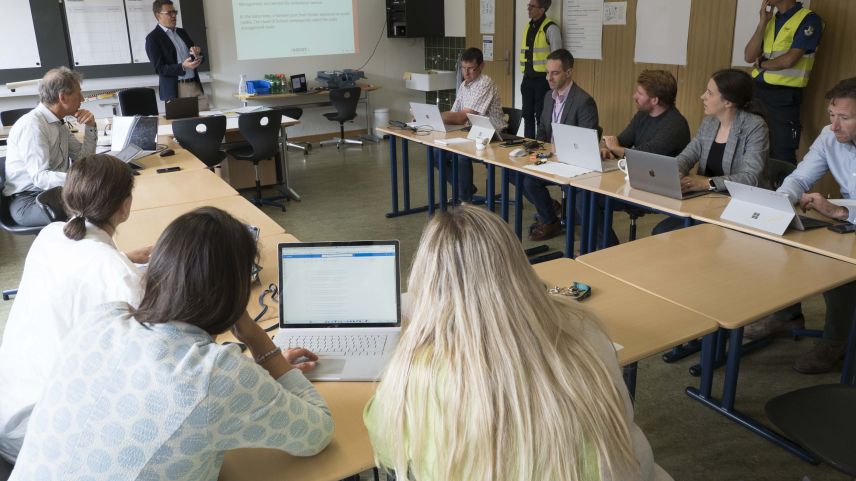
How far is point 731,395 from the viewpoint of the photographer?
2.63m

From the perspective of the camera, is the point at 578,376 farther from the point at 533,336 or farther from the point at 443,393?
the point at 443,393

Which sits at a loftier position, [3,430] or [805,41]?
[805,41]

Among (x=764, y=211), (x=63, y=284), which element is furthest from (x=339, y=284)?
(x=764, y=211)

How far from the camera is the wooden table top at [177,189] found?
3.50 meters

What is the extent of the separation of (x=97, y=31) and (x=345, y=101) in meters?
2.72

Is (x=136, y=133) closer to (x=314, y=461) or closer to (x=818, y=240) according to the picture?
(x=314, y=461)

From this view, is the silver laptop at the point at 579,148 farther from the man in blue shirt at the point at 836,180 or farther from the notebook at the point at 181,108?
the notebook at the point at 181,108

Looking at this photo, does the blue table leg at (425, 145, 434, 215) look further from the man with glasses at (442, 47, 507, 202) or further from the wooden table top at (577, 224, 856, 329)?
the wooden table top at (577, 224, 856, 329)

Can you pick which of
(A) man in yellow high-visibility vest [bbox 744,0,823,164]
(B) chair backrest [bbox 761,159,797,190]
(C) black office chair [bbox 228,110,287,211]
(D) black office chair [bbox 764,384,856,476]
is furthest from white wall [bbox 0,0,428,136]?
(D) black office chair [bbox 764,384,856,476]

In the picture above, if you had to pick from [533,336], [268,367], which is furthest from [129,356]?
[533,336]

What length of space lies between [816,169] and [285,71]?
6.75 m

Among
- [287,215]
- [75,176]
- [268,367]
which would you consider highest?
[75,176]

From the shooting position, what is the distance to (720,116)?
3389 mm

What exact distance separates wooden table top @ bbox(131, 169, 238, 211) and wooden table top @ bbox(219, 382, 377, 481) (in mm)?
2248
